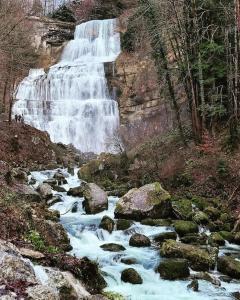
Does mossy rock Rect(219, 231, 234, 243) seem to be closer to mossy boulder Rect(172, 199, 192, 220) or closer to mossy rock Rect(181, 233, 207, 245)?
mossy rock Rect(181, 233, 207, 245)

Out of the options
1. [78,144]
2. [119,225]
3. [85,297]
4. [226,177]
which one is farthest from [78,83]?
A: [85,297]

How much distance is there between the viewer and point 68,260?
24.9 feet

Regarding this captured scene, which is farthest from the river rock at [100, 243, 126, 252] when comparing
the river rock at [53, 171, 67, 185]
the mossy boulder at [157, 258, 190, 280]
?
the river rock at [53, 171, 67, 185]

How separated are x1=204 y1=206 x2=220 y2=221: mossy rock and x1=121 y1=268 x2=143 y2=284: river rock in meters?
5.18

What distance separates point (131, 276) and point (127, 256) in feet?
4.72

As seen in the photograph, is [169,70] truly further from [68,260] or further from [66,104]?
[66,104]

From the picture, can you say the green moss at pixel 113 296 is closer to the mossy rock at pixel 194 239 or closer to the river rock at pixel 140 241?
the river rock at pixel 140 241

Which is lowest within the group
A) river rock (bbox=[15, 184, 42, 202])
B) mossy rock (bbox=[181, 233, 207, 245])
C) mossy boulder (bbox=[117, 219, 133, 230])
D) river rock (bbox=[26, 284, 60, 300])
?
mossy rock (bbox=[181, 233, 207, 245])

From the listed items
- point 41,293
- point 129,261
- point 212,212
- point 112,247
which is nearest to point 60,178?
point 212,212

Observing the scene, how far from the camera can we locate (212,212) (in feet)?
44.8

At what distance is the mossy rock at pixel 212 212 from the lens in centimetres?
1349

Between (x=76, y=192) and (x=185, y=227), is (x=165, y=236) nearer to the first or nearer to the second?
(x=185, y=227)

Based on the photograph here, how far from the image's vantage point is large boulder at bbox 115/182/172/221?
44.6ft

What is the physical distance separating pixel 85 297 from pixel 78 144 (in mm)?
27693
